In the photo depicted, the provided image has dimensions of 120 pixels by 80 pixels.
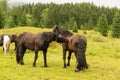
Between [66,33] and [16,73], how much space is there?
4.12m

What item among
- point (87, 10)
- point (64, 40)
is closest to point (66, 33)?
point (64, 40)

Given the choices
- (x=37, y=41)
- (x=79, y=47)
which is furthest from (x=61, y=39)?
(x=79, y=47)

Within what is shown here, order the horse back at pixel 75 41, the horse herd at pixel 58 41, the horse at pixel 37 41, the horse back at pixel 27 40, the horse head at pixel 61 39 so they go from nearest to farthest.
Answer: the horse herd at pixel 58 41 → the horse back at pixel 75 41 → the horse at pixel 37 41 → the horse head at pixel 61 39 → the horse back at pixel 27 40

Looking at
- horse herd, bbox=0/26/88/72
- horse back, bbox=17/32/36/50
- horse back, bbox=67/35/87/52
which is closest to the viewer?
horse herd, bbox=0/26/88/72

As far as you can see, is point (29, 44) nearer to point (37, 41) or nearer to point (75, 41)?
point (37, 41)

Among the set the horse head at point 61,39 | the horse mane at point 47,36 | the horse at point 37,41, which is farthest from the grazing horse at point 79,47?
the horse mane at point 47,36

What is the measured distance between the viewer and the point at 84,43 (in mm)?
16594

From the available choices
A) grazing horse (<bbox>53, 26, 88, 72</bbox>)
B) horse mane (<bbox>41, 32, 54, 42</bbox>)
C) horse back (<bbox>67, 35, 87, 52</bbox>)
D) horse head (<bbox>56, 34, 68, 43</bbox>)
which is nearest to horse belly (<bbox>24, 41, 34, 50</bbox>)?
horse mane (<bbox>41, 32, 54, 42</bbox>)

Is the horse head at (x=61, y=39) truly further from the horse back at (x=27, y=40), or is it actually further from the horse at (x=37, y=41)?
the horse back at (x=27, y=40)

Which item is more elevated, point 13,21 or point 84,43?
point 84,43

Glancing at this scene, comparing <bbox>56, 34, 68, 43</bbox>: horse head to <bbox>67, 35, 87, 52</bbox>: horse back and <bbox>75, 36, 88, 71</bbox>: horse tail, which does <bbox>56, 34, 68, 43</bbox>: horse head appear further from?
<bbox>75, 36, 88, 71</bbox>: horse tail

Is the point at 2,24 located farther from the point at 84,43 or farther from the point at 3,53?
the point at 84,43

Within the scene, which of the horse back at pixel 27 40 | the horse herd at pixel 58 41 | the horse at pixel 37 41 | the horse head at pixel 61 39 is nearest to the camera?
the horse herd at pixel 58 41

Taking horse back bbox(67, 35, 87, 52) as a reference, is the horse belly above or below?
below
